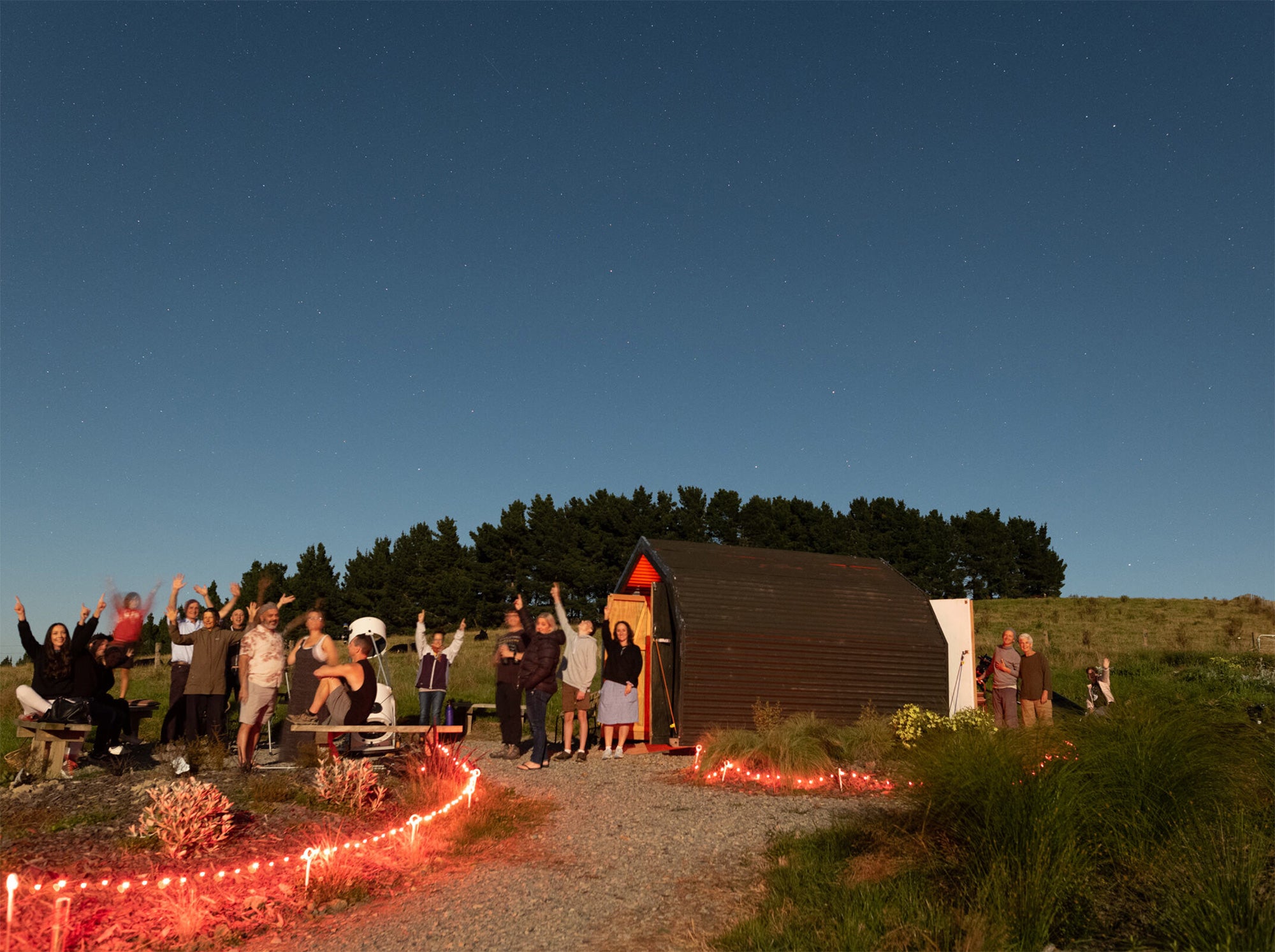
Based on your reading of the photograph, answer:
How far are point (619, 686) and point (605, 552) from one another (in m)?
46.2

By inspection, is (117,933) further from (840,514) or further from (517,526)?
(840,514)

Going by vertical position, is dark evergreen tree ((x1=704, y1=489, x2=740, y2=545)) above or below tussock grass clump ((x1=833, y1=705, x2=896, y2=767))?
above

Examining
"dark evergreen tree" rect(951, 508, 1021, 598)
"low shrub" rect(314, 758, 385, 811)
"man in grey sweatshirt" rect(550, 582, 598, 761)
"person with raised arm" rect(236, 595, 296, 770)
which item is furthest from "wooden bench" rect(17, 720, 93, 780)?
"dark evergreen tree" rect(951, 508, 1021, 598)

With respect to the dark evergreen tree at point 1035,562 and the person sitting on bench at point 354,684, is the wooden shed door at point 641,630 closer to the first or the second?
the person sitting on bench at point 354,684

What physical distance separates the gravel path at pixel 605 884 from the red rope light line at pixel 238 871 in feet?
1.86

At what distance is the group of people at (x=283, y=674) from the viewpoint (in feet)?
33.5

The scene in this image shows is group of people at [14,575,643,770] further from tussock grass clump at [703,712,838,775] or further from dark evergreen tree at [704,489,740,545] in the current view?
dark evergreen tree at [704,489,740,545]

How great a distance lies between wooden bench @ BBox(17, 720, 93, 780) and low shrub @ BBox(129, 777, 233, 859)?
132 inches

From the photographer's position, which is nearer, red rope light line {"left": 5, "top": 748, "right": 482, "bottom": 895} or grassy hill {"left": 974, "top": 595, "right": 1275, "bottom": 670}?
red rope light line {"left": 5, "top": 748, "right": 482, "bottom": 895}

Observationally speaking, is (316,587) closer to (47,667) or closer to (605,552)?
(605,552)

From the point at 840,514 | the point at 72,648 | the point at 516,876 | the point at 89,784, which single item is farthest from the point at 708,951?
the point at 840,514

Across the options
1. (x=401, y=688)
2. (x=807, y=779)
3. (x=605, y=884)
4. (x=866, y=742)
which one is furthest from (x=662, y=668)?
(x=401, y=688)

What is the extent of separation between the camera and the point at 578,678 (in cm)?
1351

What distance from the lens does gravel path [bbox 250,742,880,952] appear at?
224 inches
